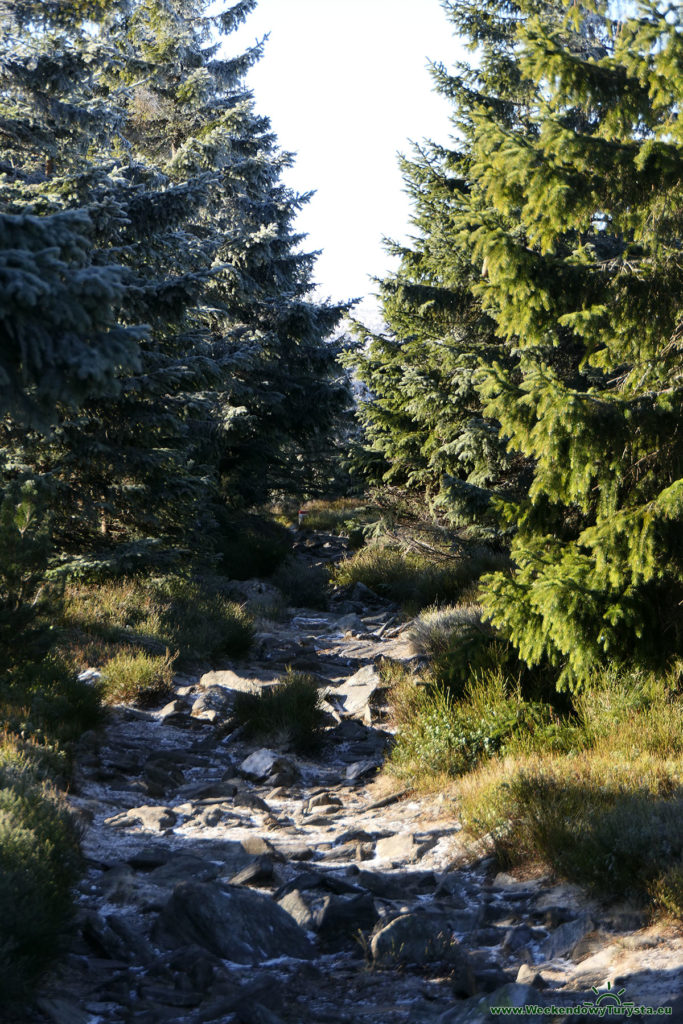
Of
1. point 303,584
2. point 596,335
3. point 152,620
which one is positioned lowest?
point 152,620

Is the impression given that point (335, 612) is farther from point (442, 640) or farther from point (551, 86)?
point (551, 86)

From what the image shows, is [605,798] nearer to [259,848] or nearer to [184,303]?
[259,848]

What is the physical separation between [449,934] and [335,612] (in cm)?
1125

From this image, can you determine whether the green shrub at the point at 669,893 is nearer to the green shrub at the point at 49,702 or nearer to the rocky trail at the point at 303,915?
the rocky trail at the point at 303,915

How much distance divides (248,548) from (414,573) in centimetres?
435

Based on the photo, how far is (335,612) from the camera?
15.7m

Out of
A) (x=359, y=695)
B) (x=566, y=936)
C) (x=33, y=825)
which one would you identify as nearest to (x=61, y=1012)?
(x=33, y=825)

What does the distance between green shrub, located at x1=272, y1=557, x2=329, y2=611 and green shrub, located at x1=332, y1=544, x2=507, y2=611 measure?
43cm

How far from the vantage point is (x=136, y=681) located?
930cm

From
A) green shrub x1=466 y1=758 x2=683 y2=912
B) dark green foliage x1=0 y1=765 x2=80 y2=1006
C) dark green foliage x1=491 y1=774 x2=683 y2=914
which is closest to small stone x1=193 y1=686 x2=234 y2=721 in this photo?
dark green foliage x1=0 y1=765 x2=80 y2=1006

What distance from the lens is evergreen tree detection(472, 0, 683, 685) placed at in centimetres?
622

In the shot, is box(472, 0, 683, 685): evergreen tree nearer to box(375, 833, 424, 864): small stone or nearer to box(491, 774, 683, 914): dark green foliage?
box(491, 774, 683, 914): dark green foliage

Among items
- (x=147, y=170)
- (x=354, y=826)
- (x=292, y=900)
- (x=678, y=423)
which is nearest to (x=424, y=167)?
(x=147, y=170)

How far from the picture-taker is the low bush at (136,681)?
9.24 meters
